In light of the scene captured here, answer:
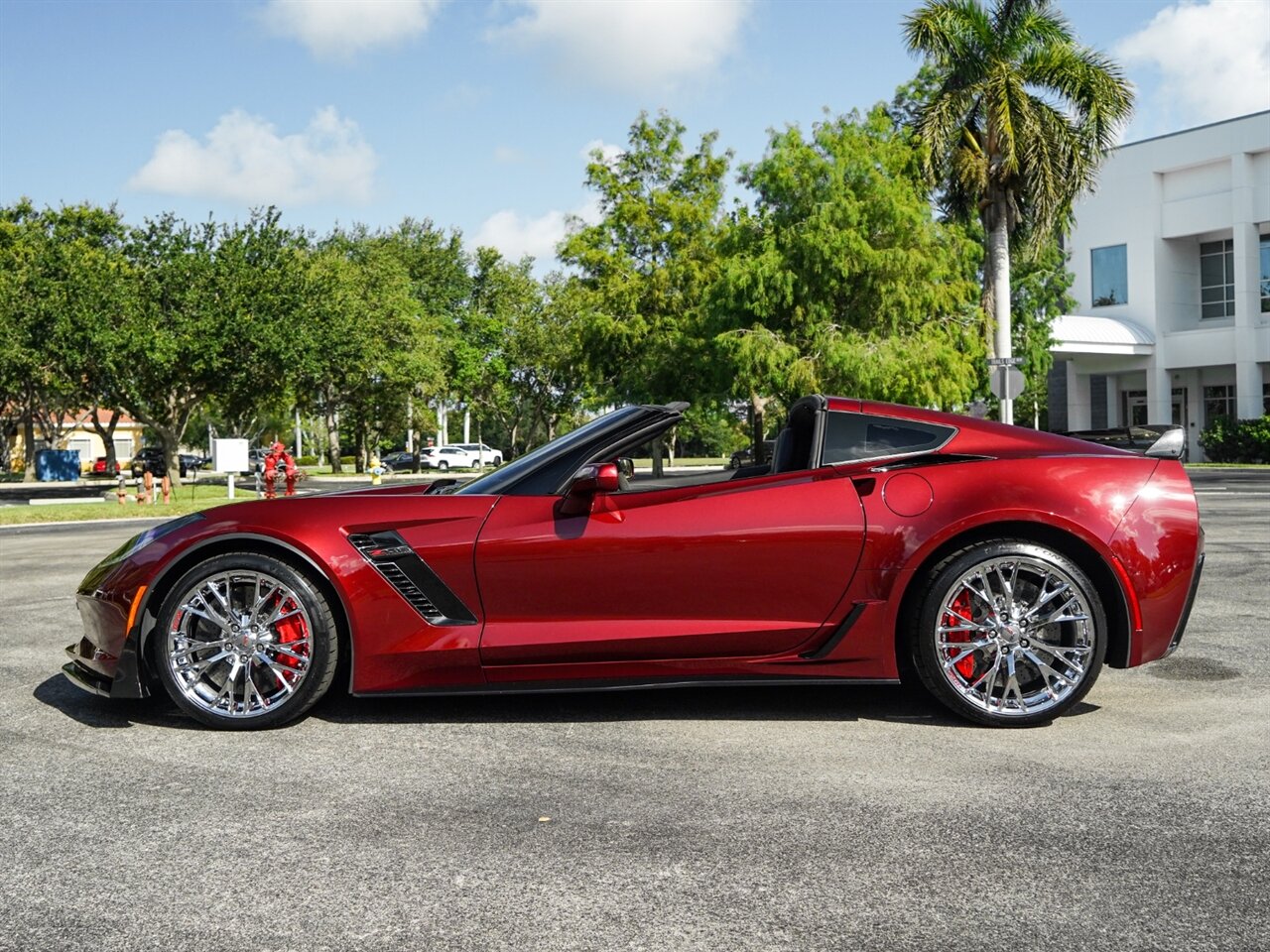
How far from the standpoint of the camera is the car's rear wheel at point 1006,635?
498cm

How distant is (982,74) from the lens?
88.0 feet

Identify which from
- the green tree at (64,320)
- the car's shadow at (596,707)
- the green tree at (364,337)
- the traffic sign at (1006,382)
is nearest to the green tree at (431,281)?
the green tree at (364,337)

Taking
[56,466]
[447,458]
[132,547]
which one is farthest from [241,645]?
[447,458]

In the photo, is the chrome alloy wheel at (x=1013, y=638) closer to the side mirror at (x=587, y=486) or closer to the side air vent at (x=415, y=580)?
the side mirror at (x=587, y=486)

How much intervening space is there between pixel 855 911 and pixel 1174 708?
292 cm

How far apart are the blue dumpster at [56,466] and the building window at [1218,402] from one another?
4713cm

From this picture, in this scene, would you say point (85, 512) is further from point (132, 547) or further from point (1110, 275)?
point (1110, 275)

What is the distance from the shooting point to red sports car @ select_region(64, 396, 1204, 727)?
491cm

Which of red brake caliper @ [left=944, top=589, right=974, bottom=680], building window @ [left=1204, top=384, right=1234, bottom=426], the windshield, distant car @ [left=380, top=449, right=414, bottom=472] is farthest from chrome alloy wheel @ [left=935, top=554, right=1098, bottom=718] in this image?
distant car @ [left=380, top=449, right=414, bottom=472]

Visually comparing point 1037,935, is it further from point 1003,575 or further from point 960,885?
point 1003,575

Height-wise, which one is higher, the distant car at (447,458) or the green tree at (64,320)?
the green tree at (64,320)

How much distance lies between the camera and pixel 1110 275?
159 feet

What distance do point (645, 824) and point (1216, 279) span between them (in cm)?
4945

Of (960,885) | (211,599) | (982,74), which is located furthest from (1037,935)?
(982,74)
